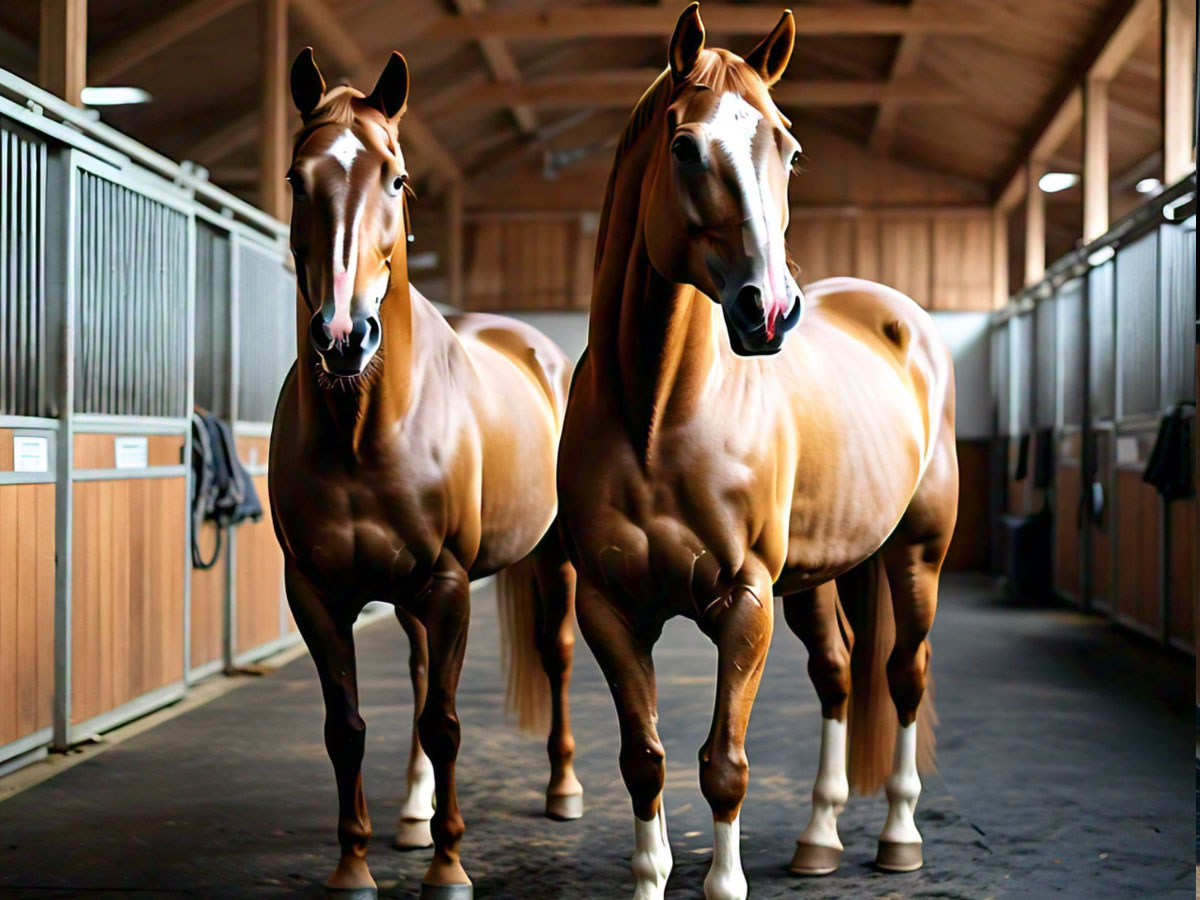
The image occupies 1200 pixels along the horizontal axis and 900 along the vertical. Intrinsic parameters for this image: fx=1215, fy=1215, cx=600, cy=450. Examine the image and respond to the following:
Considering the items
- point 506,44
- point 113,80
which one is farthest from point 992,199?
point 113,80

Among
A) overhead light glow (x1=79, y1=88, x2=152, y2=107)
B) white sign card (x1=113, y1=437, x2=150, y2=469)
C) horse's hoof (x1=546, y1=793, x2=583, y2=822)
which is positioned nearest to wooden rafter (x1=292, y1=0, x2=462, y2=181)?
overhead light glow (x1=79, y1=88, x2=152, y2=107)

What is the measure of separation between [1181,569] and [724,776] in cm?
514

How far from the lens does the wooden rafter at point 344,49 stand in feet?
24.9

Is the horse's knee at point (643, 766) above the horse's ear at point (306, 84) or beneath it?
beneath

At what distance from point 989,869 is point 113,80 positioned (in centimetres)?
767

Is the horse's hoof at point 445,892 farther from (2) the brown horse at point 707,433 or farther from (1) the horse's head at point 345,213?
(1) the horse's head at point 345,213

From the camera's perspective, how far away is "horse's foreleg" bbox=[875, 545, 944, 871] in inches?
110

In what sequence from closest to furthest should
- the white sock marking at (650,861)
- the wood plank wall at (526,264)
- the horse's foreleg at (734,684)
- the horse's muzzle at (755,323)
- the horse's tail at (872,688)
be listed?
the horse's muzzle at (755,323) → the horse's foreleg at (734,684) → the white sock marking at (650,861) → the horse's tail at (872,688) → the wood plank wall at (526,264)

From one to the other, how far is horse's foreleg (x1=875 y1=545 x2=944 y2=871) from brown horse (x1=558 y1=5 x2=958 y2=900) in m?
0.25

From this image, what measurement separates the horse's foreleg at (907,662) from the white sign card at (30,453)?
8.71ft

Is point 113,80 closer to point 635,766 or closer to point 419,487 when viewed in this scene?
point 419,487

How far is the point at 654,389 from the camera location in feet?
6.97

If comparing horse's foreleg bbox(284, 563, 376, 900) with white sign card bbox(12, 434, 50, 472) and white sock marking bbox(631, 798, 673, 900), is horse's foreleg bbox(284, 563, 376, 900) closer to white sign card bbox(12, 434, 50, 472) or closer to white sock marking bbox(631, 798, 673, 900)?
white sock marking bbox(631, 798, 673, 900)

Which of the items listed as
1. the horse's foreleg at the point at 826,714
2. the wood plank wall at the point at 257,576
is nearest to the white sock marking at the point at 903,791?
the horse's foreleg at the point at 826,714
